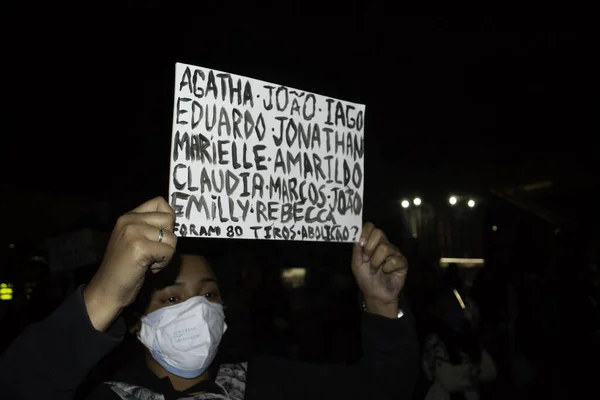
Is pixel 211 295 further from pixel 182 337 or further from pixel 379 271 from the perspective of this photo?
pixel 379 271

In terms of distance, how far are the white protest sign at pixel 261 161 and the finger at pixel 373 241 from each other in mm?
59

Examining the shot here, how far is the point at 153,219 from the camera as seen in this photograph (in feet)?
5.91

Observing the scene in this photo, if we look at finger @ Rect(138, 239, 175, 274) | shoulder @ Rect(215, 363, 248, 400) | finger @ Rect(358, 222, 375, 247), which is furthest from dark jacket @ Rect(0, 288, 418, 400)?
finger @ Rect(138, 239, 175, 274)

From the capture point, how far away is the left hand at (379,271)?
8.13 feet

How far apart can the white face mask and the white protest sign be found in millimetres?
620

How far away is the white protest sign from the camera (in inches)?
80.4

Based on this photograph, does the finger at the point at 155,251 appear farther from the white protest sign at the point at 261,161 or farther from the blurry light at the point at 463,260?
the blurry light at the point at 463,260

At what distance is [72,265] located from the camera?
18.2 feet

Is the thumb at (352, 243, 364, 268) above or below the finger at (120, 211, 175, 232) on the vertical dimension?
below

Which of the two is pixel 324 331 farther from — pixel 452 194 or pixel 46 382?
pixel 46 382

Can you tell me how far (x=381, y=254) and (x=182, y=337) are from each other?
3.16 ft

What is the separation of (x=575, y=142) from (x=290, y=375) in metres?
8.23

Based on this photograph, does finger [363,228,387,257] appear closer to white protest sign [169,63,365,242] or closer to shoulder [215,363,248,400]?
white protest sign [169,63,365,242]

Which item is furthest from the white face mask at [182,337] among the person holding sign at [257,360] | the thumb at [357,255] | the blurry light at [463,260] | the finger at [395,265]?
the blurry light at [463,260]
